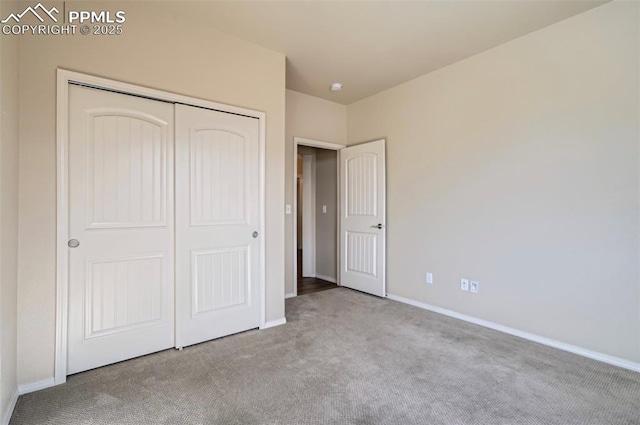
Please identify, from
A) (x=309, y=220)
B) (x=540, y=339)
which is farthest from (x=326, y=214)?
(x=540, y=339)

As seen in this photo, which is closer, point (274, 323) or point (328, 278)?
point (274, 323)

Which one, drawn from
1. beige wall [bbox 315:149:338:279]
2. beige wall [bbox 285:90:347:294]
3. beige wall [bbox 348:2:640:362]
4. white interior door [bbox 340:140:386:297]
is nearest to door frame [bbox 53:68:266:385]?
beige wall [bbox 285:90:347:294]

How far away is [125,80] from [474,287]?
12.0ft

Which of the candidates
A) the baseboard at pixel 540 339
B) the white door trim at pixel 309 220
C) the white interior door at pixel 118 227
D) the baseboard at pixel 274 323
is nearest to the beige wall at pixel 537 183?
the baseboard at pixel 540 339

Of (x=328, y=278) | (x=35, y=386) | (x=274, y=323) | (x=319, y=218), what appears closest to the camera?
(x=35, y=386)

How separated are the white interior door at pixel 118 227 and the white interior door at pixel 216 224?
0.33 feet

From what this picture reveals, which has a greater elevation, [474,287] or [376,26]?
[376,26]

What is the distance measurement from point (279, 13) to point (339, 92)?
182 centimetres

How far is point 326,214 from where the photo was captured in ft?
17.2

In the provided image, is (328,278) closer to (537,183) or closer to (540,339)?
(540,339)

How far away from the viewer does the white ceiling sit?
7.97ft

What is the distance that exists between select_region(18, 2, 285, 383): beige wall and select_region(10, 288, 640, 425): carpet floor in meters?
0.46

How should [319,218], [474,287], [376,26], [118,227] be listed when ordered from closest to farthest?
[118,227], [376,26], [474,287], [319,218]

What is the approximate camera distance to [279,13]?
253 centimetres
